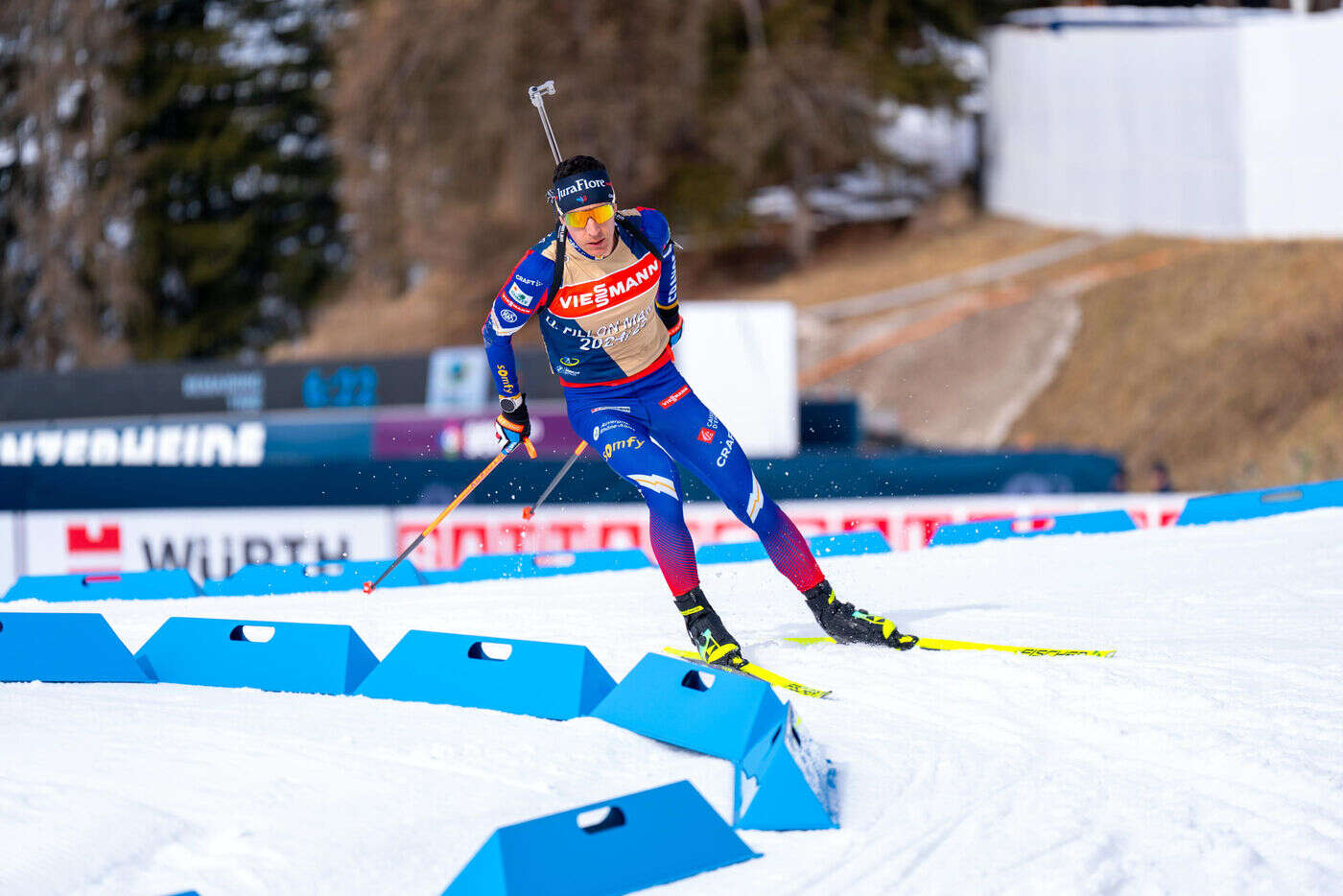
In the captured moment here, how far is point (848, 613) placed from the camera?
5406mm

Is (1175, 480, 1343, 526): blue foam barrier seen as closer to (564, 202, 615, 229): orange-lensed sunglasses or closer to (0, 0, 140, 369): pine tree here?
(564, 202, 615, 229): orange-lensed sunglasses

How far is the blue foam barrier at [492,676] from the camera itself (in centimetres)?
452

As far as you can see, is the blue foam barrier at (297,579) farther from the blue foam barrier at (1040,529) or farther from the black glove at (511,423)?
the blue foam barrier at (1040,529)

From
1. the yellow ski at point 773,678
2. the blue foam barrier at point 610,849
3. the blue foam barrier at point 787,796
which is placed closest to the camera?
the blue foam barrier at point 610,849

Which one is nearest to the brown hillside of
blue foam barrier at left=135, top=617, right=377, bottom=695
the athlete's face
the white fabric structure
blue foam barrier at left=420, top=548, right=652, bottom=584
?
the white fabric structure

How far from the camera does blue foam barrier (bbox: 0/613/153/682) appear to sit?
208 inches

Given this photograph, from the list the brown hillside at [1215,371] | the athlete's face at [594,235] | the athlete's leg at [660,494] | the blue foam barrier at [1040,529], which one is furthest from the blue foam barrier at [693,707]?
the brown hillside at [1215,371]

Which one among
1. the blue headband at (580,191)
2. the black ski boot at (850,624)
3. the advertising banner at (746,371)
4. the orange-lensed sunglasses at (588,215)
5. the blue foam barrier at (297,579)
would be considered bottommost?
the advertising banner at (746,371)

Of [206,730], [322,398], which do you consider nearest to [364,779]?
[206,730]

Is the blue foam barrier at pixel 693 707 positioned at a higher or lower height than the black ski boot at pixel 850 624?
→ higher

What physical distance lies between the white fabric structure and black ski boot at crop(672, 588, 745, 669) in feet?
63.7

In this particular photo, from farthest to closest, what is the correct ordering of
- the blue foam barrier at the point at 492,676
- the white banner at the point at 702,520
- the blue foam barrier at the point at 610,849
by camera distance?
the white banner at the point at 702,520 → the blue foam barrier at the point at 492,676 → the blue foam barrier at the point at 610,849

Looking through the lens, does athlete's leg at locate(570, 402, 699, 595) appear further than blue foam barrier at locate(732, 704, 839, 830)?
Yes

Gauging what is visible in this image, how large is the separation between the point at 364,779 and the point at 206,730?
2.62 ft
